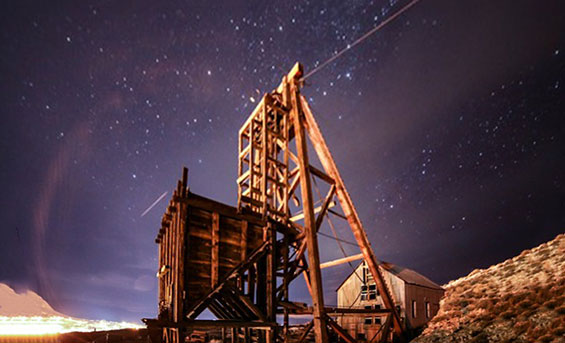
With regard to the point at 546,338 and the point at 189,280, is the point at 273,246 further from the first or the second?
the point at 546,338

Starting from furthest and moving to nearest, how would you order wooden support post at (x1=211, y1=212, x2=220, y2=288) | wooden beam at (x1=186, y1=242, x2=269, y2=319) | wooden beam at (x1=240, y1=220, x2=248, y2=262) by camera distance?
wooden beam at (x1=240, y1=220, x2=248, y2=262)
wooden support post at (x1=211, y1=212, x2=220, y2=288)
wooden beam at (x1=186, y1=242, x2=269, y2=319)

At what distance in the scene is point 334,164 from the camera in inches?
594

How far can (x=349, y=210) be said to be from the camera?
14398 mm

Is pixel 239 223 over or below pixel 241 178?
below

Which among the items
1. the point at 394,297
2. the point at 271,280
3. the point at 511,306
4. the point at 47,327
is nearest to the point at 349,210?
the point at 271,280

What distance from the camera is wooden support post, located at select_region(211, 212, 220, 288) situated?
34.7 feet

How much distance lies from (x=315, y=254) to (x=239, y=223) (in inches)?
118

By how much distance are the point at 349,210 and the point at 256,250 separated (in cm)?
496

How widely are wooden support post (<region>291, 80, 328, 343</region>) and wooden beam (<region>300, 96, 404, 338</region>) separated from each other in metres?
1.34

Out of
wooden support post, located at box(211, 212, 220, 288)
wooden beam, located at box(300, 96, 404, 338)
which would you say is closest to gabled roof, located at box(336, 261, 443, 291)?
wooden beam, located at box(300, 96, 404, 338)

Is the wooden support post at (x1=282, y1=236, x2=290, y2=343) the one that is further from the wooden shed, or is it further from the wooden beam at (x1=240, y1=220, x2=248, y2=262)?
the wooden shed

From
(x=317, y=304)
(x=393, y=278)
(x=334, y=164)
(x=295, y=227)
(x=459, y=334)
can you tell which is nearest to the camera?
(x=317, y=304)

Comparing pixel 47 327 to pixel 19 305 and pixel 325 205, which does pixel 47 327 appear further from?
pixel 19 305

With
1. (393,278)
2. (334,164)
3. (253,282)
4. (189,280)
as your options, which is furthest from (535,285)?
(189,280)
